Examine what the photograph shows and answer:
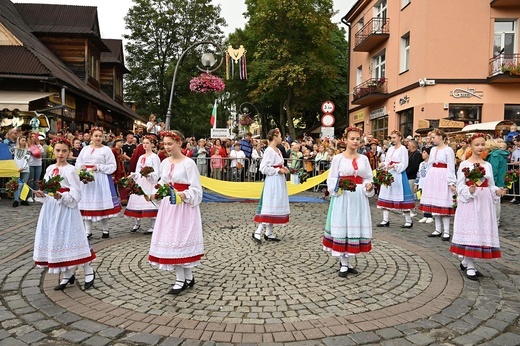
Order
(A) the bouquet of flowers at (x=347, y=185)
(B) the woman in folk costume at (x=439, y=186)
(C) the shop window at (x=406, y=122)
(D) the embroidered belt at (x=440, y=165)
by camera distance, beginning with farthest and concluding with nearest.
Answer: (C) the shop window at (x=406, y=122) → (D) the embroidered belt at (x=440, y=165) → (B) the woman in folk costume at (x=439, y=186) → (A) the bouquet of flowers at (x=347, y=185)

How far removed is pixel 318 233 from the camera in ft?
28.0


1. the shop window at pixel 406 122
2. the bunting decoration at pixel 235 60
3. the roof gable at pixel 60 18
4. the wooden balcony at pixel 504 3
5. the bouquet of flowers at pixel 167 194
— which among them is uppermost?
the roof gable at pixel 60 18

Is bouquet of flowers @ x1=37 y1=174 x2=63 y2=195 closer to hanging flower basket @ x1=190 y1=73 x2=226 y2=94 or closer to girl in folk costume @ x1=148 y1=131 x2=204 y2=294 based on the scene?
girl in folk costume @ x1=148 y1=131 x2=204 y2=294

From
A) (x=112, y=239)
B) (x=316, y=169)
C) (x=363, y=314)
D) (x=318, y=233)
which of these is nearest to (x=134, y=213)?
(x=112, y=239)

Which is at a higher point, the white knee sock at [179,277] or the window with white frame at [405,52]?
the window with white frame at [405,52]

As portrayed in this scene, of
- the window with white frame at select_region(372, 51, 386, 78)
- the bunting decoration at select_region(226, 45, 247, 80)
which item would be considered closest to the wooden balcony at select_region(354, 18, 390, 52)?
the window with white frame at select_region(372, 51, 386, 78)

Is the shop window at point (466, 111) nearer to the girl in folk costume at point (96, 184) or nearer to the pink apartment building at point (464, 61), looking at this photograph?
the pink apartment building at point (464, 61)

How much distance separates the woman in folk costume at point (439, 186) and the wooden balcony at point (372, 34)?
18192 millimetres

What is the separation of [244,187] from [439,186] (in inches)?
241

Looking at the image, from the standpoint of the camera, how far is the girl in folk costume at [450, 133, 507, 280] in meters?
5.56

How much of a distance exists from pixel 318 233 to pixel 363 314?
4.09m

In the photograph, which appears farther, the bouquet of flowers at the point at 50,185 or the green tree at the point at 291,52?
the green tree at the point at 291,52

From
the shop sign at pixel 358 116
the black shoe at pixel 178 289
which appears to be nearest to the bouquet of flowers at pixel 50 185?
the black shoe at pixel 178 289

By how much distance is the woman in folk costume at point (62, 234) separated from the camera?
16.2ft
